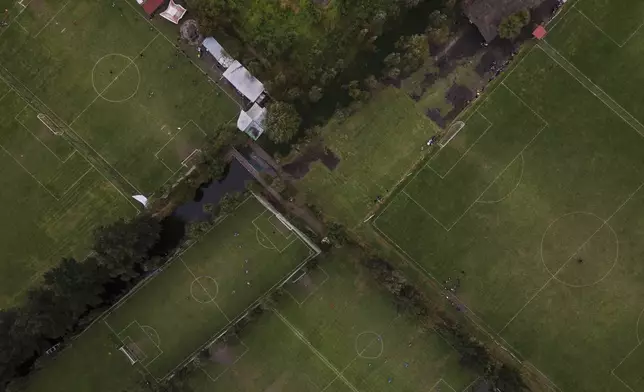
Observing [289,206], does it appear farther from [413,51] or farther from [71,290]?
[71,290]

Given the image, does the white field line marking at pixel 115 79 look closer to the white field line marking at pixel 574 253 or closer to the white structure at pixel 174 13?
the white structure at pixel 174 13

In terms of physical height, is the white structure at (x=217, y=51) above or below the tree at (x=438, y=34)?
above

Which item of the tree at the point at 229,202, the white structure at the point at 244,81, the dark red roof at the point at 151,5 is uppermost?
the dark red roof at the point at 151,5

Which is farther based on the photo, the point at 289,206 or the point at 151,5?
the point at 151,5

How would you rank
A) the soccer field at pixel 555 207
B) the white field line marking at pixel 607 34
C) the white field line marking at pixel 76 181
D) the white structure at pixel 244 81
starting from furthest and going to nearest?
the white field line marking at pixel 76 181 → the white structure at pixel 244 81 → the white field line marking at pixel 607 34 → the soccer field at pixel 555 207

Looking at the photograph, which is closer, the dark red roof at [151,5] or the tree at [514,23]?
the tree at [514,23]

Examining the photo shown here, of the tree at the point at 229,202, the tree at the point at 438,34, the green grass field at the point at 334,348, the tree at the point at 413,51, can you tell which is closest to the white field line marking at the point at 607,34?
the tree at the point at 438,34

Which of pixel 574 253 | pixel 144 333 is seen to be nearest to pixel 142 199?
pixel 144 333

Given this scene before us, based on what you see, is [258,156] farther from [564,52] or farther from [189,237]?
[564,52]

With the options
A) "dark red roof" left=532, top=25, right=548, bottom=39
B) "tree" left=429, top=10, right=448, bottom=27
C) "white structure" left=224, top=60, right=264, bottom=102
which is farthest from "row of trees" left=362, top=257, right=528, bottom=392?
"dark red roof" left=532, top=25, right=548, bottom=39
